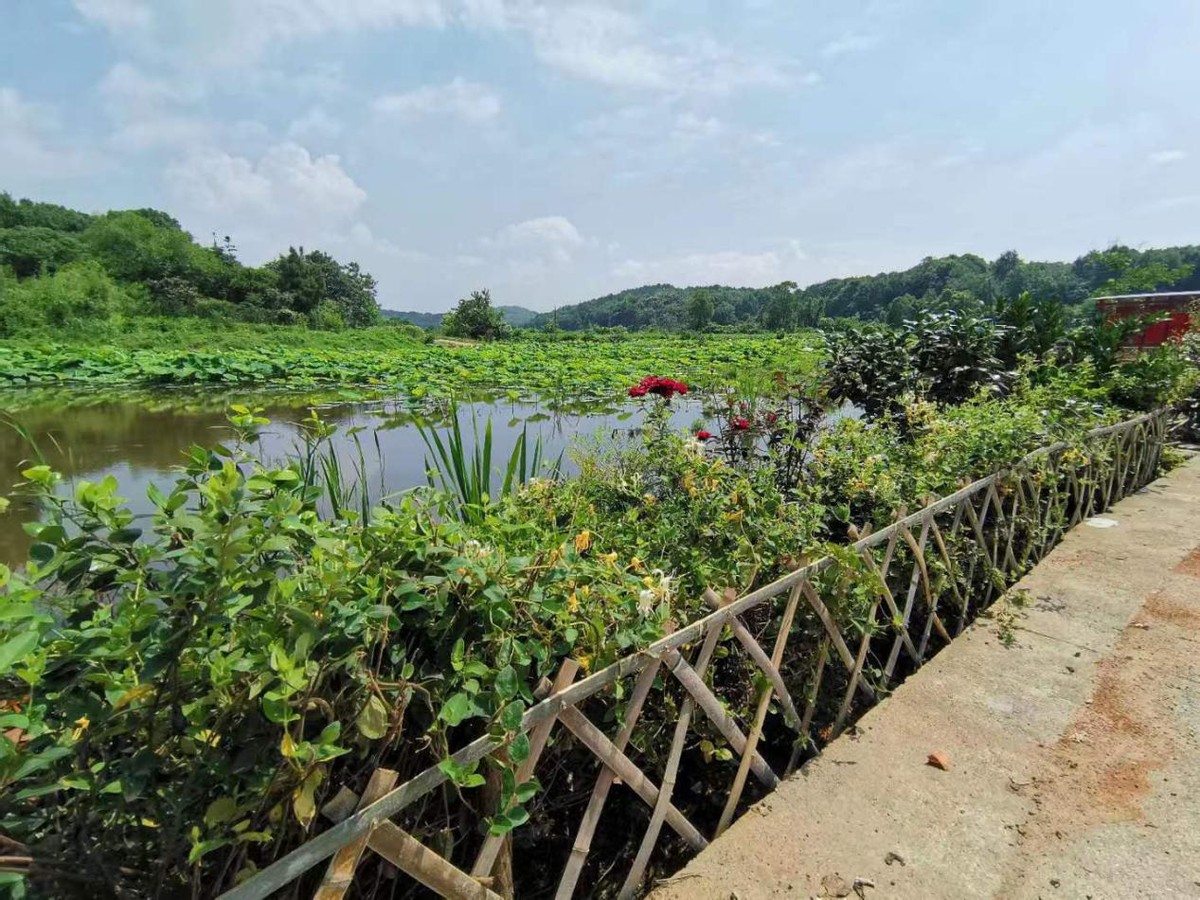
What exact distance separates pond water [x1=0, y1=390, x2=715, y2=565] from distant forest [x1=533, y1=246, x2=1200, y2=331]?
276 inches

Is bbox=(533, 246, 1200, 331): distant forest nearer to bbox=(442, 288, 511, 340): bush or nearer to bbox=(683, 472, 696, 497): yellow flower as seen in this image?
bbox=(683, 472, 696, 497): yellow flower

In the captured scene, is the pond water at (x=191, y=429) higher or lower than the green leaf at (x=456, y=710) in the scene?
lower

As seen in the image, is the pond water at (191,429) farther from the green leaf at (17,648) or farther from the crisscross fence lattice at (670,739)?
the green leaf at (17,648)

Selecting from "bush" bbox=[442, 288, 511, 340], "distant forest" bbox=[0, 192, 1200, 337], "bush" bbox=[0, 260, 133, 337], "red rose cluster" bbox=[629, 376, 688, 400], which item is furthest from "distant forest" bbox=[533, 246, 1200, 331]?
"bush" bbox=[0, 260, 133, 337]

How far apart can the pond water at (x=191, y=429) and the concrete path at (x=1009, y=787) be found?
165 inches

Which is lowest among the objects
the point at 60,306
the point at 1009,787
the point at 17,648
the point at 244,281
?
the point at 1009,787

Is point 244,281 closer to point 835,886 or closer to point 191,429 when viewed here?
point 191,429

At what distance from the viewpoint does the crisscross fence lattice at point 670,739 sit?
45.2 inches

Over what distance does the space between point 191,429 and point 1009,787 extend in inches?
520

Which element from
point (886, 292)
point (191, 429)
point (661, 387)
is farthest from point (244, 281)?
point (886, 292)

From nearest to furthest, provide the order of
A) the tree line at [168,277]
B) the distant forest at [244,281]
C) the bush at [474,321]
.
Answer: the distant forest at [244,281] < the tree line at [168,277] < the bush at [474,321]

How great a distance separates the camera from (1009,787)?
2.01m

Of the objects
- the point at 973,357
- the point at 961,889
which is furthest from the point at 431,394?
the point at 961,889

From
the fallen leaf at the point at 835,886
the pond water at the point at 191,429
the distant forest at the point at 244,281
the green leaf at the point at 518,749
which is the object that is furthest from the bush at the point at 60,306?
the fallen leaf at the point at 835,886
